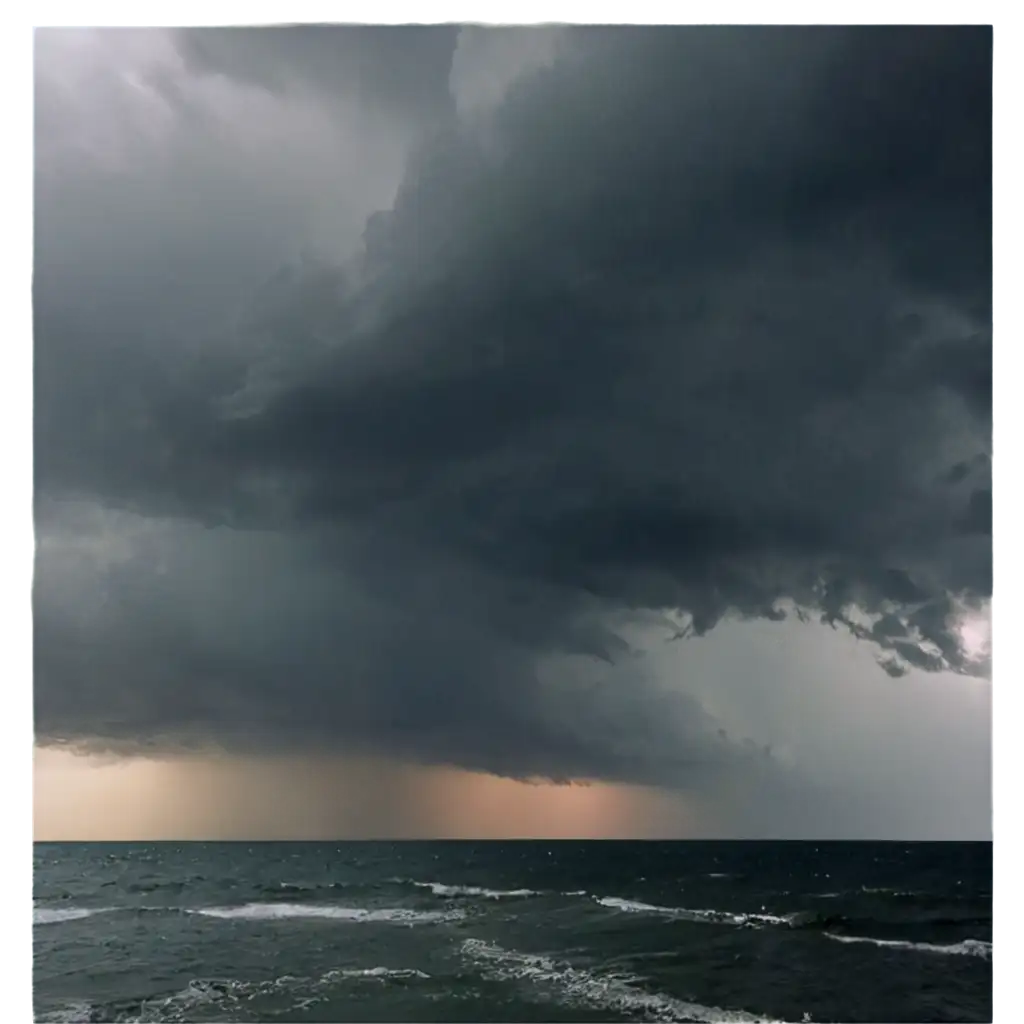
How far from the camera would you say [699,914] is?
42.1 feet

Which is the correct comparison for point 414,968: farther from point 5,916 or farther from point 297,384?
point 5,916

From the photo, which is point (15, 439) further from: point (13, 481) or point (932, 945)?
point (932, 945)

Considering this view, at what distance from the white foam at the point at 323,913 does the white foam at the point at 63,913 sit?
39.6 inches

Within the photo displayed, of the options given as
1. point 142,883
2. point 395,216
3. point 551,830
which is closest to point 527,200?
point 395,216

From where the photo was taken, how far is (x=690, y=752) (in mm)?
12281

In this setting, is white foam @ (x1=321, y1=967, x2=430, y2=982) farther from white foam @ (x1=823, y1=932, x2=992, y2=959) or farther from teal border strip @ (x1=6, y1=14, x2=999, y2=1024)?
teal border strip @ (x1=6, y1=14, x2=999, y2=1024)

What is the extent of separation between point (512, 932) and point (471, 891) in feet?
4.73

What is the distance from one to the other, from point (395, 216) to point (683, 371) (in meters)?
3.54

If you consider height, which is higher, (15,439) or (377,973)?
(15,439)

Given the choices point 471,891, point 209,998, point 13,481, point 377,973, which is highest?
point 13,481

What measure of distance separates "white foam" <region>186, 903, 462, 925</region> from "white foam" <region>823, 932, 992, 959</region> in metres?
3.99

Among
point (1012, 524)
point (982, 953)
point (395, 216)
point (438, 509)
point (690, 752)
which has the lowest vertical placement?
point (982, 953)

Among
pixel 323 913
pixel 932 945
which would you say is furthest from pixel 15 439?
pixel 932 945

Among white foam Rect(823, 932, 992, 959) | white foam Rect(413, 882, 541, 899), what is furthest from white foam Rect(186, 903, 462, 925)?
white foam Rect(823, 932, 992, 959)
